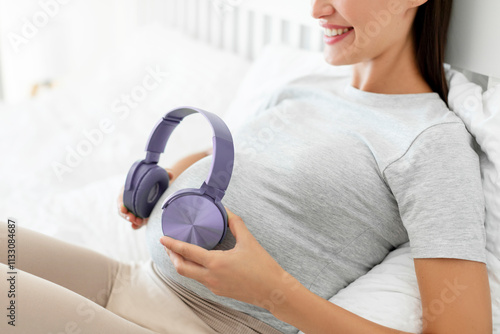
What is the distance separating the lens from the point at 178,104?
1589mm

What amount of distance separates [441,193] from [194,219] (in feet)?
1.16

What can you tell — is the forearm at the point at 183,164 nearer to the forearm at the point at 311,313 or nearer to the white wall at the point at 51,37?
the forearm at the point at 311,313

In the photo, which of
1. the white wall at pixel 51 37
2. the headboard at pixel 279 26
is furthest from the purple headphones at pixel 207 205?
the white wall at pixel 51 37

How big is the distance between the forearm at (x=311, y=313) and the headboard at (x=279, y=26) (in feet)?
1.62

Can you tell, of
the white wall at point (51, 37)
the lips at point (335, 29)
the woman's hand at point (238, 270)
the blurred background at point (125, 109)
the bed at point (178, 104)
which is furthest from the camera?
the white wall at point (51, 37)

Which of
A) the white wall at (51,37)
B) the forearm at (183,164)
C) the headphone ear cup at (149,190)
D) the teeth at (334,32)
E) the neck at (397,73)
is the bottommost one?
the white wall at (51,37)

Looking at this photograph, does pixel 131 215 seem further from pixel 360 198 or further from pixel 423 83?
pixel 423 83

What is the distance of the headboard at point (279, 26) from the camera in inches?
35.2

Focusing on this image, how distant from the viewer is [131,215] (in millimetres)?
916

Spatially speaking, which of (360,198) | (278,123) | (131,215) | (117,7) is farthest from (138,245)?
(117,7)

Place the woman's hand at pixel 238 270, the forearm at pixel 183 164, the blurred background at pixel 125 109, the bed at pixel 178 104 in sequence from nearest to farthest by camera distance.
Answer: the woman's hand at pixel 238 270 → the bed at pixel 178 104 → the forearm at pixel 183 164 → the blurred background at pixel 125 109

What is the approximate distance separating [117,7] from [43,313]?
6.17 feet

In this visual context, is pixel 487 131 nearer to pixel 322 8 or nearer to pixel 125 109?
pixel 322 8

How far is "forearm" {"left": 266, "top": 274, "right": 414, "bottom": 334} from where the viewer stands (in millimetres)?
692
